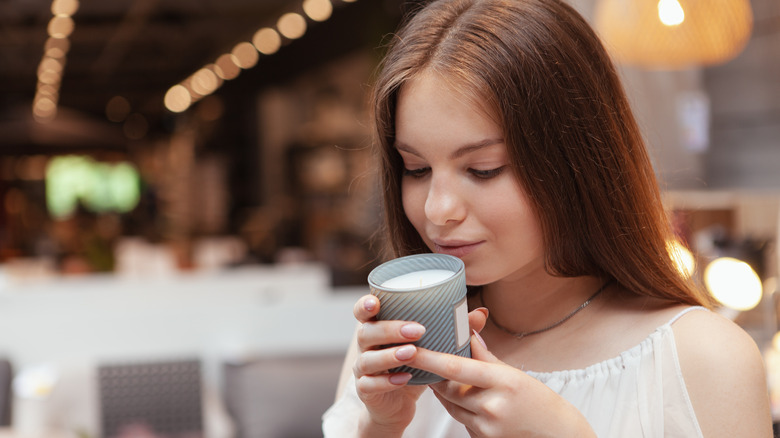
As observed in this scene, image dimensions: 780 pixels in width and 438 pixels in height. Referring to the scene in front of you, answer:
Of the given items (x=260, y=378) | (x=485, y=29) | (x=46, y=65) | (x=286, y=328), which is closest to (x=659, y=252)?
(x=485, y=29)

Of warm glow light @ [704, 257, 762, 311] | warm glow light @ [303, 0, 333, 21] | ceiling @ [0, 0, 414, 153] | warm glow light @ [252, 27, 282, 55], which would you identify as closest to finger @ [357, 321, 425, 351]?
warm glow light @ [704, 257, 762, 311]

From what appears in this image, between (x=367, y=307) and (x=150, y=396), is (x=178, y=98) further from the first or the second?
(x=367, y=307)

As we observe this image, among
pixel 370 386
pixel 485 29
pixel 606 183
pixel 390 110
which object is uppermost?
pixel 485 29

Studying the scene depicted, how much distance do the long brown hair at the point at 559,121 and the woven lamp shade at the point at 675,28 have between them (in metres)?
→ 2.88

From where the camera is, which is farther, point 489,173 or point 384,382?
point 489,173

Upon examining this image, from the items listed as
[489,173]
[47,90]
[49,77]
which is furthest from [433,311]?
[47,90]

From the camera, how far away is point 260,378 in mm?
3830

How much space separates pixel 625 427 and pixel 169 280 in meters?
4.62

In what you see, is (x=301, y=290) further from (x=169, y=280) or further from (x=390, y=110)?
(x=390, y=110)

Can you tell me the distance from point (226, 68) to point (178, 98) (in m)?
5.62

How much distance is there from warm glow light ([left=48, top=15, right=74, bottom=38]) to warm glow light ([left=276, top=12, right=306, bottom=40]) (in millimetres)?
2381

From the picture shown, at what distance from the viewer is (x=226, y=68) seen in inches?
497

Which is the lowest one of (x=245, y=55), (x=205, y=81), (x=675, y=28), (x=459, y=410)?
(x=459, y=410)

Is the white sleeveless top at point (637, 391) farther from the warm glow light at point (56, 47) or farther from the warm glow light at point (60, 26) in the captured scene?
the warm glow light at point (56, 47)
